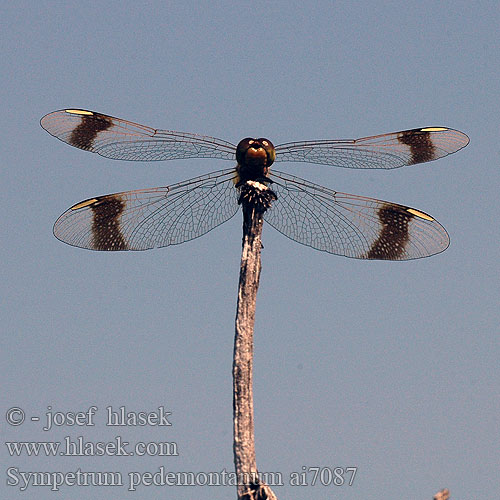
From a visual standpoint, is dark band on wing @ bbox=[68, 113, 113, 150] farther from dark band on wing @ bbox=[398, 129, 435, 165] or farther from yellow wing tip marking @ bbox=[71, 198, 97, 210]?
dark band on wing @ bbox=[398, 129, 435, 165]

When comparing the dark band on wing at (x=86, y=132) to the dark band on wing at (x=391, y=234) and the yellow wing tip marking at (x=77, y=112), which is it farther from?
the dark band on wing at (x=391, y=234)

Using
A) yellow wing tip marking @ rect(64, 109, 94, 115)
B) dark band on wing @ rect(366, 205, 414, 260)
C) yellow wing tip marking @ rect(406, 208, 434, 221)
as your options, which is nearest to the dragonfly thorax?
dark band on wing @ rect(366, 205, 414, 260)

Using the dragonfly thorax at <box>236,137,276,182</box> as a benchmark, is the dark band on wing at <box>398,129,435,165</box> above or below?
above

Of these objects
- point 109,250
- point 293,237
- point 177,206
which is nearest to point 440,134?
point 293,237

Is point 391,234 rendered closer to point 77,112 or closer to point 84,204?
point 84,204

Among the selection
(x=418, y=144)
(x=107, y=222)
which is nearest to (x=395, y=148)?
(x=418, y=144)
